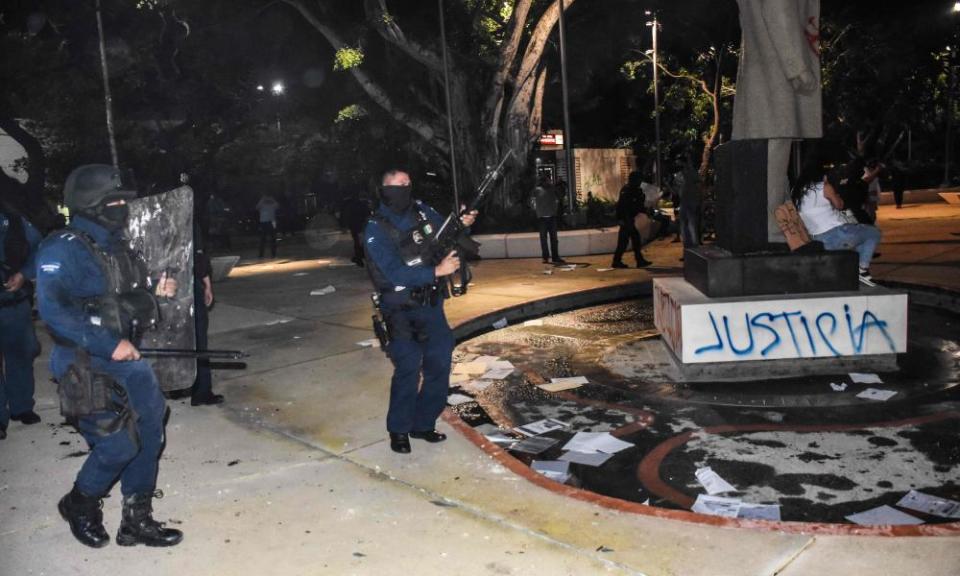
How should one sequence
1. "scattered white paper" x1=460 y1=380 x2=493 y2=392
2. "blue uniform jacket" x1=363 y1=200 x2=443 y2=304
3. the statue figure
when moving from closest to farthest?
"blue uniform jacket" x1=363 y1=200 x2=443 y2=304 → the statue figure → "scattered white paper" x1=460 y1=380 x2=493 y2=392

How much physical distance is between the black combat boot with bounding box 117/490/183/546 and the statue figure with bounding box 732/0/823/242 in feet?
18.3

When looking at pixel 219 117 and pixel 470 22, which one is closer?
pixel 470 22

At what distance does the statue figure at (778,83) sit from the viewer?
6.64 m

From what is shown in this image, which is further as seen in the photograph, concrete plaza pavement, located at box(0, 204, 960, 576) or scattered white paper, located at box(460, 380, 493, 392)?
scattered white paper, located at box(460, 380, 493, 392)

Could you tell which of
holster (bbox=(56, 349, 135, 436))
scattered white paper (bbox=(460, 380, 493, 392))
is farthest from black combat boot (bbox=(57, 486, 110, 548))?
scattered white paper (bbox=(460, 380, 493, 392))

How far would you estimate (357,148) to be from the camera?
28.5m

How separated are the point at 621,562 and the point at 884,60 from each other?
30951mm

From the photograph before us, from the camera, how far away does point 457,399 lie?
261 inches

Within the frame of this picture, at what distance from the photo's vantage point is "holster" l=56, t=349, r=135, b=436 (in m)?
3.43

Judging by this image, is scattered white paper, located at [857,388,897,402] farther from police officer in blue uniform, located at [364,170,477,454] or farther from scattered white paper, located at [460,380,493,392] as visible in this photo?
police officer in blue uniform, located at [364,170,477,454]

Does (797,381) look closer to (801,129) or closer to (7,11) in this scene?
(801,129)

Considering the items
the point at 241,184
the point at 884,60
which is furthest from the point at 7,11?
the point at 884,60

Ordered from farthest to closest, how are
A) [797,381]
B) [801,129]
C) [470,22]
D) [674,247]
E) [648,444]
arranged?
[470,22], [674,247], [801,129], [797,381], [648,444]

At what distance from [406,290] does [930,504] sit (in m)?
3.11
